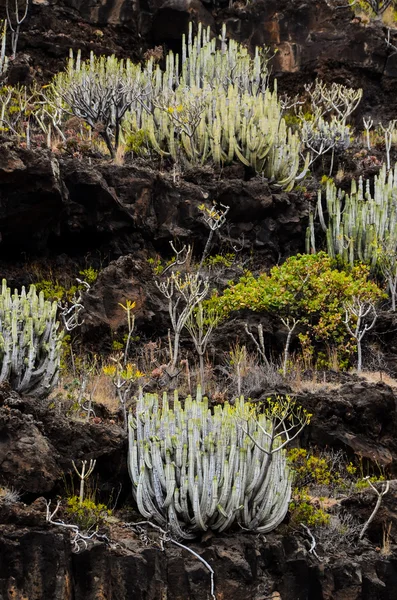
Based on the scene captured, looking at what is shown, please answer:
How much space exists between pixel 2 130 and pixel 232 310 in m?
5.31

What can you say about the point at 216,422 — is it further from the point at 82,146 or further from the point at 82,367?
the point at 82,146

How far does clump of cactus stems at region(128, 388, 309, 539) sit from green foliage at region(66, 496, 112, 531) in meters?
0.50

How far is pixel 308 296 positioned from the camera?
15.0 metres

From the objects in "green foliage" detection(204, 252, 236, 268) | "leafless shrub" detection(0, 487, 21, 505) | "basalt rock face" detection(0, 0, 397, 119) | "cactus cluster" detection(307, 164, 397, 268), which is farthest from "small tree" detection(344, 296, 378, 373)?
"basalt rock face" detection(0, 0, 397, 119)

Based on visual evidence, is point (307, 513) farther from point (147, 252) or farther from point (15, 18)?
point (15, 18)

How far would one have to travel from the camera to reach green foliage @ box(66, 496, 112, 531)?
9.85m

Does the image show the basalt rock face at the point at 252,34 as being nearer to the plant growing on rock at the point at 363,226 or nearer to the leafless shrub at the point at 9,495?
the plant growing on rock at the point at 363,226

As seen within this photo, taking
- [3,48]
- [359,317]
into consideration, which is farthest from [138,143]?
[359,317]

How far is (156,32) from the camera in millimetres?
23844

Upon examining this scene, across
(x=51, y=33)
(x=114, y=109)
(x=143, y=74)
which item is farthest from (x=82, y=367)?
(x=51, y=33)

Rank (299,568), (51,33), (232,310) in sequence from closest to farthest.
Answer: (299,568)
(232,310)
(51,33)

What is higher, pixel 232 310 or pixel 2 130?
pixel 2 130

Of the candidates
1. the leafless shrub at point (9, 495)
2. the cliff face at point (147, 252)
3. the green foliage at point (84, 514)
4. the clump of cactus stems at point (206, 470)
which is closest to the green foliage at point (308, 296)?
the cliff face at point (147, 252)

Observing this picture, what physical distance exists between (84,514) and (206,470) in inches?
47.8
